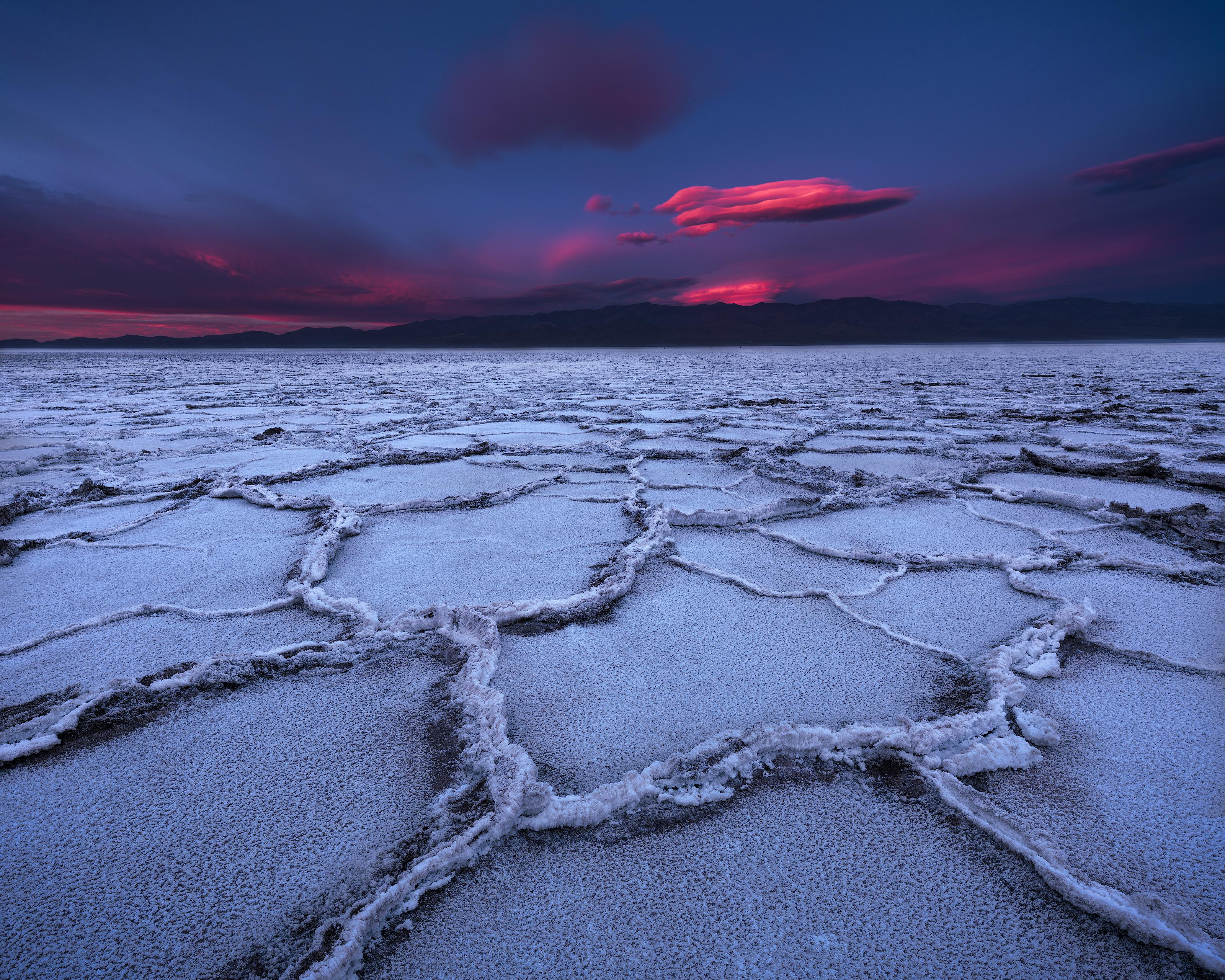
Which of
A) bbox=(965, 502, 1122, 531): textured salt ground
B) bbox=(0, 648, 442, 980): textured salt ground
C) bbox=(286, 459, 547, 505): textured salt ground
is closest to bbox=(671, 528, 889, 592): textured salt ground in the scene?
bbox=(965, 502, 1122, 531): textured salt ground

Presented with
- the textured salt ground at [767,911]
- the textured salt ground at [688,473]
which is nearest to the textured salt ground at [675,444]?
the textured salt ground at [688,473]

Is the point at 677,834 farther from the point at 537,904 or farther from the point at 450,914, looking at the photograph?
the point at 450,914

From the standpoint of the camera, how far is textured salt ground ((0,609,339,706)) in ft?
4.32

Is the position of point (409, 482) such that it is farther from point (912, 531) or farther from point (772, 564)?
point (912, 531)

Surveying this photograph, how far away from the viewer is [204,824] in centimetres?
92

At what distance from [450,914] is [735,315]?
121817 mm

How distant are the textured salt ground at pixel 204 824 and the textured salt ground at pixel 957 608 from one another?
1.28 meters

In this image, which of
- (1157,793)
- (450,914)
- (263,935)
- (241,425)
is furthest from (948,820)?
(241,425)

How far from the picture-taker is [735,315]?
11419 centimetres

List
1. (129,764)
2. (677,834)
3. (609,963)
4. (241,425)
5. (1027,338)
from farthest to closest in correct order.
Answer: (1027,338) → (241,425) → (129,764) → (677,834) → (609,963)

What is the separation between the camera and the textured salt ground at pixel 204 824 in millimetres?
752

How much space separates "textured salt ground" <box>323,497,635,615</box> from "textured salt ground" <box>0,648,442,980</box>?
50 cm

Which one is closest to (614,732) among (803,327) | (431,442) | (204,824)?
(204,824)

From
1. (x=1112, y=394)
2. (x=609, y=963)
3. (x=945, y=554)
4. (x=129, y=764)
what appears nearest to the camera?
(x=609, y=963)
